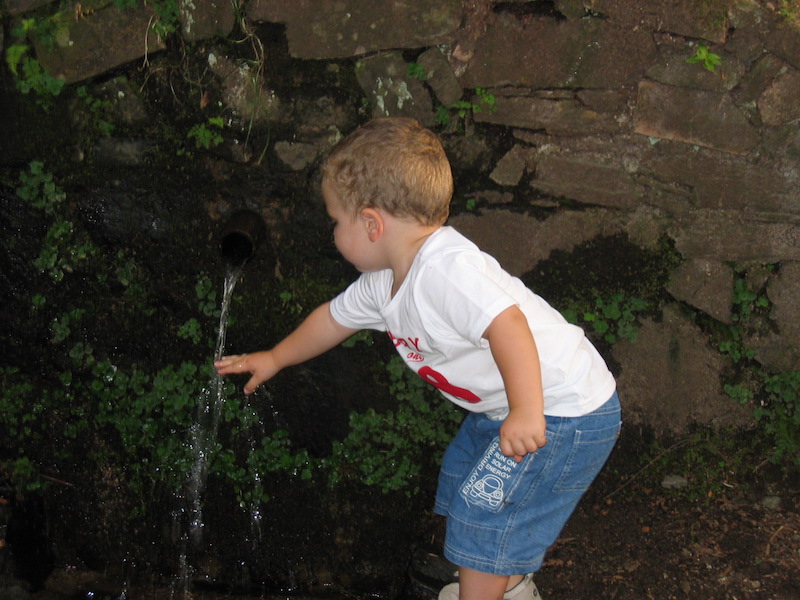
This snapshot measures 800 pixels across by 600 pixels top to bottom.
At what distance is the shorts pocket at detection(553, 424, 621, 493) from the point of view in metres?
2.08

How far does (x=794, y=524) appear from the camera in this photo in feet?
9.29

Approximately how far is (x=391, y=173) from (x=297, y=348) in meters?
0.70

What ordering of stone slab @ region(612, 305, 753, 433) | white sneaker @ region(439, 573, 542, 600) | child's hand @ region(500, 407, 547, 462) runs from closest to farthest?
child's hand @ region(500, 407, 547, 462)
white sneaker @ region(439, 573, 542, 600)
stone slab @ region(612, 305, 753, 433)

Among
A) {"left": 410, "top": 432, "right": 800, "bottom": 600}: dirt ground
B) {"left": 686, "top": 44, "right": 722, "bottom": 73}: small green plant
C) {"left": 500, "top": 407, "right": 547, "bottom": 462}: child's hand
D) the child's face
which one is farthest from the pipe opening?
{"left": 686, "top": 44, "right": 722, "bottom": 73}: small green plant

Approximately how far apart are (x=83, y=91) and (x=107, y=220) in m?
0.46

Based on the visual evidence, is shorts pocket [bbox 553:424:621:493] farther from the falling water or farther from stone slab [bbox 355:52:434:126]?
the falling water

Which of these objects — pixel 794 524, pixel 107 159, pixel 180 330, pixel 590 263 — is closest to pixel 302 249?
pixel 180 330

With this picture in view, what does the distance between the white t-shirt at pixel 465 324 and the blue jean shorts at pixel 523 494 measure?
7 centimetres

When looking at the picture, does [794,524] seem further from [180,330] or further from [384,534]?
[180,330]

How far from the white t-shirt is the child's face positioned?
0.45 feet

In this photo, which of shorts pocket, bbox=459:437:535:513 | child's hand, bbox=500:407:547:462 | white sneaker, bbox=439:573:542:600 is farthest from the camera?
white sneaker, bbox=439:573:542:600

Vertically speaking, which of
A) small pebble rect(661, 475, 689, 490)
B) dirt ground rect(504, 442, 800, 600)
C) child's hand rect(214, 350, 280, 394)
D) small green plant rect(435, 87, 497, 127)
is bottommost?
dirt ground rect(504, 442, 800, 600)

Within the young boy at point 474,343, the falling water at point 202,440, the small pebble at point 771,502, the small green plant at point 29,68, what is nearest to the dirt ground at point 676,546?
the small pebble at point 771,502

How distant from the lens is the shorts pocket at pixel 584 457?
81.7 inches
